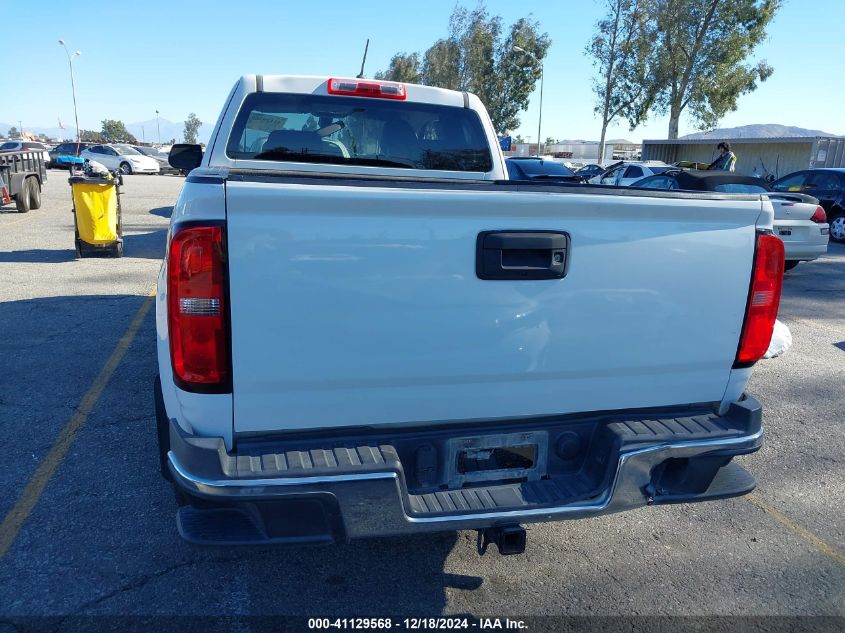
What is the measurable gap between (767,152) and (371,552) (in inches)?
1338

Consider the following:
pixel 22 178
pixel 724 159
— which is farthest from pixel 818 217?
pixel 22 178

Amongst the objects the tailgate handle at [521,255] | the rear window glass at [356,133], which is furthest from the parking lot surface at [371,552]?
the rear window glass at [356,133]

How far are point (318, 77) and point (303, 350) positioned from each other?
2.57 m

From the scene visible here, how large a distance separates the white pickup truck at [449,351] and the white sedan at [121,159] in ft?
114

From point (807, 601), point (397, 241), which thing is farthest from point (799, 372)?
point (397, 241)

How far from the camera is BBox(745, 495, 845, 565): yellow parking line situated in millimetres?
3365

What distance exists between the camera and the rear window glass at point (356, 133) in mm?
4031

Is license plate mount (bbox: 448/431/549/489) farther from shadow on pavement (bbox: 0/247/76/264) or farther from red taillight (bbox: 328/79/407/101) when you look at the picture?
shadow on pavement (bbox: 0/247/76/264)

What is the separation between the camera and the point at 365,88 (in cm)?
409

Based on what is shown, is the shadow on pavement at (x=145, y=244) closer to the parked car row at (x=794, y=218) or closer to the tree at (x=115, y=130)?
the parked car row at (x=794, y=218)

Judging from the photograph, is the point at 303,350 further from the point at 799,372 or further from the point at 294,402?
the point at 799,372

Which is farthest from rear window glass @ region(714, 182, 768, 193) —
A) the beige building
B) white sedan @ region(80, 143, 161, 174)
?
white sedan @ region(80, 143, 161, 174)

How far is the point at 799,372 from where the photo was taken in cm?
623

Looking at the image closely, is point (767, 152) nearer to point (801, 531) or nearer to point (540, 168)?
point (540, 168)
